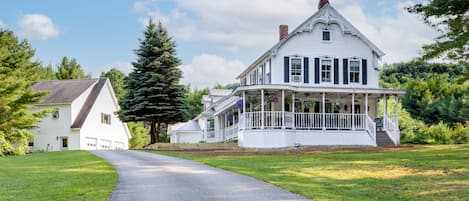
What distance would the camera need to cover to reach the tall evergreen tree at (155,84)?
3822cm

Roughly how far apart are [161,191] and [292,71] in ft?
70.2

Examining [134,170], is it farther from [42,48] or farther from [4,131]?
[42,48]

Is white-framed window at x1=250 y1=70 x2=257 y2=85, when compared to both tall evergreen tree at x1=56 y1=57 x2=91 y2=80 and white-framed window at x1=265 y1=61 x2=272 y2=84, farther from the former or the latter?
tall evergreen tree at x1=56 y1=57 x2=91 y2=80

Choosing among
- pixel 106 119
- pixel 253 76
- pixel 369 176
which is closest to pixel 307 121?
pixel 253 76

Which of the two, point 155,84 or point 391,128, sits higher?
point 155,84

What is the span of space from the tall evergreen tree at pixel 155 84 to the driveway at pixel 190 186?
20044 mm

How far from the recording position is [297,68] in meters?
33.4

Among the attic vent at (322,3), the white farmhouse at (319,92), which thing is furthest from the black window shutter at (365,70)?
the attic vent at (322,3)

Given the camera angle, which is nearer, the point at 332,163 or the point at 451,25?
the point at 332,163

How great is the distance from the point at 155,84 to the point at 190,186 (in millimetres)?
25200

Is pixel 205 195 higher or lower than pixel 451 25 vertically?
lower

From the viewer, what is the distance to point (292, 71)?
33312 millimetres

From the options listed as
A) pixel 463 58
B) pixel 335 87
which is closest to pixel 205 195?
pixel 463 58

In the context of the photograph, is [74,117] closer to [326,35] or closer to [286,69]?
[286,69]
